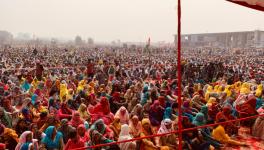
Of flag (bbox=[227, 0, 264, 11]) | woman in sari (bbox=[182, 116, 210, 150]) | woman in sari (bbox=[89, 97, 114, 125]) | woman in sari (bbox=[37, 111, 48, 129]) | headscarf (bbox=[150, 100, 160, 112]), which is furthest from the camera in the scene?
headscarf (bbox=[150, 100, 160, 112])

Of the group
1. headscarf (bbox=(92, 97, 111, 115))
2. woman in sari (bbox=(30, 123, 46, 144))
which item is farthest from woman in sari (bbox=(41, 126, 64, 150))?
headscarf (bbox=(92, 97, 111, 115))

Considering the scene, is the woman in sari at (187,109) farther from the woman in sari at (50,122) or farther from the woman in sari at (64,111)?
the woman in sari at (50,122)

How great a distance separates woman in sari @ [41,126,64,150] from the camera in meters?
3.82

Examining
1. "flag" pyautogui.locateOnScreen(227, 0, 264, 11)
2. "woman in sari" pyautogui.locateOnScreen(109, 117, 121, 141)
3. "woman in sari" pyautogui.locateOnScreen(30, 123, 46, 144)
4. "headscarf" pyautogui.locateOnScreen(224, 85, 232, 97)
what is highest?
"flag" pyautogui.locateOnScreen(227, 0, 264, 11)

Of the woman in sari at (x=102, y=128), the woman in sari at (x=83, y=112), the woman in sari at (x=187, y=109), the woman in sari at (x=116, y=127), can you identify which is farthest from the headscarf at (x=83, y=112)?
the woman in sari at (x=187, y=109)

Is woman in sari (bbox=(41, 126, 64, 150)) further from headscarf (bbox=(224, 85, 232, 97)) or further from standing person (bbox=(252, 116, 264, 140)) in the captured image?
headscarf (bbox=(224, 85, 232, 97))

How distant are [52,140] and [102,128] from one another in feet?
2.39

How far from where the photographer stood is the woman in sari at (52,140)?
151 inches

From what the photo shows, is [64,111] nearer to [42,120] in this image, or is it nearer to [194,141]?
[42,120]

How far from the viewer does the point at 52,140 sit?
3875 millimetres

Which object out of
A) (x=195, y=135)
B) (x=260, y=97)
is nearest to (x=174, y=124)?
(x=195, y=135)

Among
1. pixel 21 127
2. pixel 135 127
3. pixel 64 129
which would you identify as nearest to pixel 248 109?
pixel 135 127

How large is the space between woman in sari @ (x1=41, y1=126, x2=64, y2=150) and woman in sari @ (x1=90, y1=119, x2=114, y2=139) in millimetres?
496

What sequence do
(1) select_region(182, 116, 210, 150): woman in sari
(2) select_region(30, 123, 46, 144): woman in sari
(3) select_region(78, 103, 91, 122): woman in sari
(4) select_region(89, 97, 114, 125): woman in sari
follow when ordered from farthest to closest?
(4) select_region(89, 97, 114, 125): woman in sari
(3) select_region(78, 103, 91, 122): woman in sari
(1) select_region(182, 116, 210, 150): woman in sari
(2) select_region(30, 123, 46, 144): woman in sari
